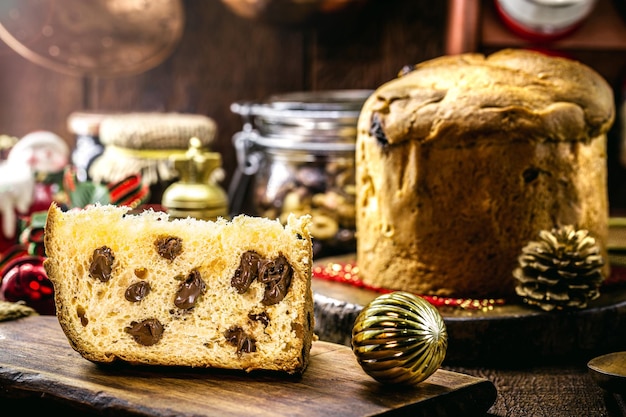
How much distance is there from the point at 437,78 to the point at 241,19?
106 centimetres

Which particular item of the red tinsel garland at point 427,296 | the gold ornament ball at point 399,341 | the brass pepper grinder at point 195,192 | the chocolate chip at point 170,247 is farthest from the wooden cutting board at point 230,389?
the brass pepper grinder at point 195,192

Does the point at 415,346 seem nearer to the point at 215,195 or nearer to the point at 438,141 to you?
the point at 438,141

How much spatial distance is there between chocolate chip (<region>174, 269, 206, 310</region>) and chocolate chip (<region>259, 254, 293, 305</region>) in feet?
0.25

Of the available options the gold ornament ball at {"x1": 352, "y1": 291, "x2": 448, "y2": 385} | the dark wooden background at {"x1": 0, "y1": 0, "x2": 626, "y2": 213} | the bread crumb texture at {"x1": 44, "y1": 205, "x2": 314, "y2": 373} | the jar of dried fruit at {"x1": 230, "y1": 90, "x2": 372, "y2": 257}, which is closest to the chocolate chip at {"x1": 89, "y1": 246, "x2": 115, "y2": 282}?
the bread crumb texture at {"x1": 44, "y1": 205, "x2": 314, "y2": 373}

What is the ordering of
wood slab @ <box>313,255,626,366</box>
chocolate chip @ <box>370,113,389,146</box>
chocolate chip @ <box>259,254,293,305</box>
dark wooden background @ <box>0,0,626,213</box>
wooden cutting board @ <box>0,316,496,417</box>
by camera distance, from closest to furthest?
wooden cutting board @ <box>0,316,496,417</box>, chocolate chip @ <box>259,254,293,305</box>, wood slab @ <box>313,255,626,366</box>, chocolate chip @ <box>370,113,389,146</box>, dark wooden background @ <box>0,0,626,213</box>

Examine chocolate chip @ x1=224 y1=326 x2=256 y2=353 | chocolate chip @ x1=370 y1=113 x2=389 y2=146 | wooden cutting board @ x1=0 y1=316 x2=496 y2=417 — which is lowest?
wooden cutting board @ x1=0 y1=316 x2=496 y2=417

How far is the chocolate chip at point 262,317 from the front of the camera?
1136mm

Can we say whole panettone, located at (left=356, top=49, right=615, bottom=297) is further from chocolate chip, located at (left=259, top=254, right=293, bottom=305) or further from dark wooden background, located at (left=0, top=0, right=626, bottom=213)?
dark wooden background, located at (left=0, top=0, right=626, bottom=213)

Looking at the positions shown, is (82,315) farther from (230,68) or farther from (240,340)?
(230,68)

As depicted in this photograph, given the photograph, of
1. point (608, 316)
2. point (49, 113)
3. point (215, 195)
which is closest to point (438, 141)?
point (608, 316)

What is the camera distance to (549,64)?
1498 millimetres

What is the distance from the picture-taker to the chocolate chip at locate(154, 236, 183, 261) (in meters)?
1.14

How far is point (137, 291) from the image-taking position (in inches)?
45.1

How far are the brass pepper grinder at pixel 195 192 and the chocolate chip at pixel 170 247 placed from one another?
23.4 inches
